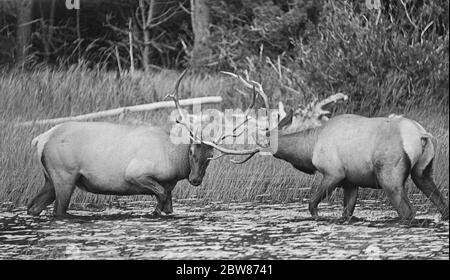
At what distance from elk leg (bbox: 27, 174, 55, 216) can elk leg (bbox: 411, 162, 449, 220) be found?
10.6 ft

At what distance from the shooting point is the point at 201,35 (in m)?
23.0

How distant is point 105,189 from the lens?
11.0 meters

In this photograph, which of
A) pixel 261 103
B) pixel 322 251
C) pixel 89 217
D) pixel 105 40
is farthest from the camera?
pixel 105 40

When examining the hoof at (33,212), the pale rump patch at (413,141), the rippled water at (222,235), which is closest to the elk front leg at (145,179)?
the rippled water at (222,235)

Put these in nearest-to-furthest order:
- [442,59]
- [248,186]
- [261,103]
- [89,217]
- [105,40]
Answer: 1. [89,217]
2. [248,186]
3. [442,59]
4. [261,103]
5. [105,40]

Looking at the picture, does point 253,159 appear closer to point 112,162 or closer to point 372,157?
point 112,162

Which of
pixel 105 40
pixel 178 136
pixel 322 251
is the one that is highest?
pixel 105 40

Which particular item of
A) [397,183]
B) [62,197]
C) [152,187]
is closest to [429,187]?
[397,183]

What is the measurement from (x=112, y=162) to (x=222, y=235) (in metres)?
1.38

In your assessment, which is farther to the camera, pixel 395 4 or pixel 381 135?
pixel 395 4

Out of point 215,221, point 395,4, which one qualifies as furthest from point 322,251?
point 395,4

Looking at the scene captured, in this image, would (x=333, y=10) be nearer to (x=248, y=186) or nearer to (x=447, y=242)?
(x=248, y=186)

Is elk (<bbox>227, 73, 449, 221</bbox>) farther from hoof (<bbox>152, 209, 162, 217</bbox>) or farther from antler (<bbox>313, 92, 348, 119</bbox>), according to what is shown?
antler (<bbox>313, 92, 348, 119</bbox>)

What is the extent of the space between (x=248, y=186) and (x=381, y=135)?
255cm
